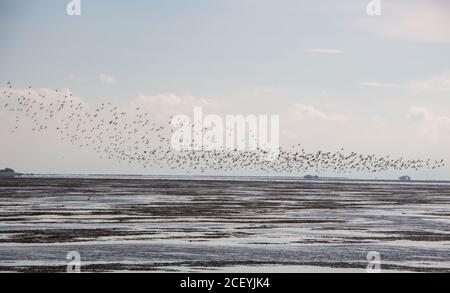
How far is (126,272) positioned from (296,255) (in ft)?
26.1

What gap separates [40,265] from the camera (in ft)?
89.6

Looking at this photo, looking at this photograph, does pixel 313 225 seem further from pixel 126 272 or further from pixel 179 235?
pixel 126 272

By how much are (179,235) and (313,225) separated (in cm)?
1062

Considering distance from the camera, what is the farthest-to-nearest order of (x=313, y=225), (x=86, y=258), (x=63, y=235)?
(x=313, y=225), (x=63, y=235), (x=86, y=258)

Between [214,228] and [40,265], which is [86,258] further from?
[214,228]

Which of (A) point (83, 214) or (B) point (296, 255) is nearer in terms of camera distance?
(B) point (296, 255)

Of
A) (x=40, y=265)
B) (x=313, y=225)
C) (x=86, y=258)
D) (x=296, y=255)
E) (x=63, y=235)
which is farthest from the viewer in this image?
(x=313, y=225)

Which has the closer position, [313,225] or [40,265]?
[40,265]

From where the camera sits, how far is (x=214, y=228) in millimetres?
43219

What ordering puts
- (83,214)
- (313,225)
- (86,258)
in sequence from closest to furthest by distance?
(86,258) < (313,225) < (83,214)

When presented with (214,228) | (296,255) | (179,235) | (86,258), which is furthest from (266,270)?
(214,228)
